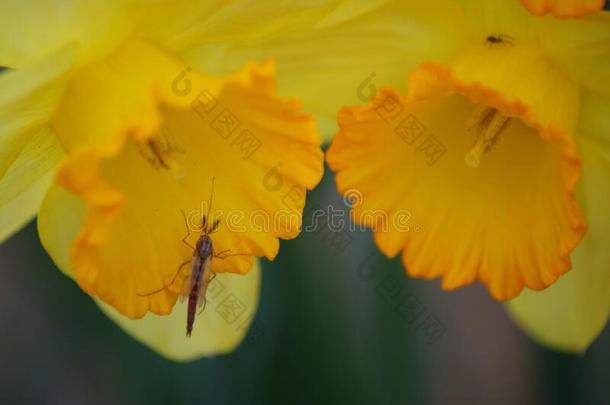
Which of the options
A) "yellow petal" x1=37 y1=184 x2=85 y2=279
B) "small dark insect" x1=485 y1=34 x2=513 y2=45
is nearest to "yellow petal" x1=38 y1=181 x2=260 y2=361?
"yellow petal" x1=37 y1=184 x2=85 y2=279

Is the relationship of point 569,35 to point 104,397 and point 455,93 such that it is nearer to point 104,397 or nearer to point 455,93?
point 455,93

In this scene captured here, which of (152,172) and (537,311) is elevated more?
(152,172)

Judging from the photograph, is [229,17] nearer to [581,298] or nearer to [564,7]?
[564,7]

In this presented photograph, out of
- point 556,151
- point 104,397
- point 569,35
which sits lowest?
point 104,397

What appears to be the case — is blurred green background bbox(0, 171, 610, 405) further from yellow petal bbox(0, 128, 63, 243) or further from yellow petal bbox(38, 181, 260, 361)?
yellow petal bbox(0, 128, 63, 243)

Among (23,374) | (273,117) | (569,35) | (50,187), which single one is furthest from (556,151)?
(23,374)

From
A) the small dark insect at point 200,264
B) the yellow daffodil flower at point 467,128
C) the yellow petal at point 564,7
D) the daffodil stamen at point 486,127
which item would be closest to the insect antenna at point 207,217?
the small dark insect at point 200,264

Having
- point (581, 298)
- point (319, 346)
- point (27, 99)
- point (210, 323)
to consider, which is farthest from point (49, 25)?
point (581, 298)
